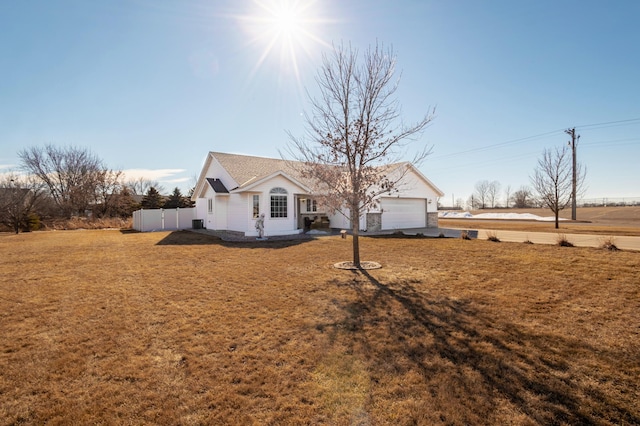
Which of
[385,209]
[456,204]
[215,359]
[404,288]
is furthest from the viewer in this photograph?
[456,204]

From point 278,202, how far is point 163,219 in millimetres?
12060

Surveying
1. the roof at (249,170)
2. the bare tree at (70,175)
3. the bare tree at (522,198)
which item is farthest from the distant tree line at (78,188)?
the bare tree at (522,198)

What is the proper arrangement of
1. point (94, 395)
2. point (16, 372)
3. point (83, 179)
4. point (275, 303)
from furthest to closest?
1. point (83, 179)
2. point (275, 303)
3. point (16, 372)
4. point (94, 395)

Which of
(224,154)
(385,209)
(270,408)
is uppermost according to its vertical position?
(224,154)

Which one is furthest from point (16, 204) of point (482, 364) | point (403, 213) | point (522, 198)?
point (522, 198)

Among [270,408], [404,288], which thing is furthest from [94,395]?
[404,288]

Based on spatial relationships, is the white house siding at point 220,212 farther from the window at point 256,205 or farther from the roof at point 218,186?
the window at point 256,205

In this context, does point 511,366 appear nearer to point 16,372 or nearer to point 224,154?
point 16,372

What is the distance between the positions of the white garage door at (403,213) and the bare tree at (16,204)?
27.9 metres

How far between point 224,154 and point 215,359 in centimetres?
2009

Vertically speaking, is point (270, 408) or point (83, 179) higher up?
point (83, 179)

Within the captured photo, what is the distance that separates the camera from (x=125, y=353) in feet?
12.1

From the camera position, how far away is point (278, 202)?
57.2 ft

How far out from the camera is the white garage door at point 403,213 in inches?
808
